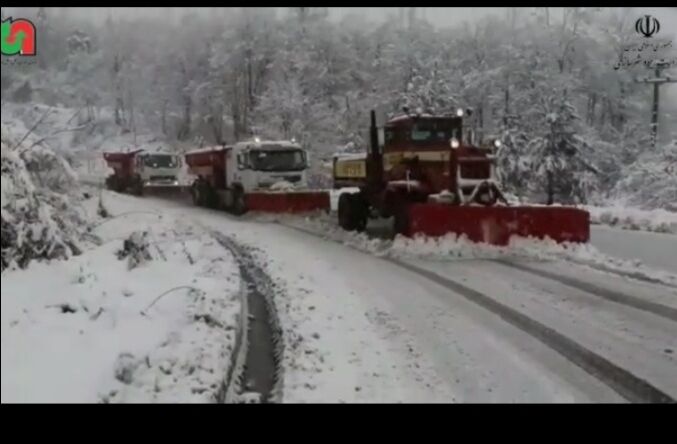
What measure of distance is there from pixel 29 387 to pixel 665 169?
41.6 ft

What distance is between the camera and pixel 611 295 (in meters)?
8.54

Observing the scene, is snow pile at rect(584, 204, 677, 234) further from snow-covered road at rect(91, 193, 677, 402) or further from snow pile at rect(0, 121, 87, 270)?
snow pile at rect(0, 121, 87, 270)

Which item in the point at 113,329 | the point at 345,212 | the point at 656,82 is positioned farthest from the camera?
the point at 345,212

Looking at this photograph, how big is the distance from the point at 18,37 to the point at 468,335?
4.59 meters

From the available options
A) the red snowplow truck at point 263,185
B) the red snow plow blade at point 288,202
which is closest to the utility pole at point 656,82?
the red snowplow truck at point 263,185


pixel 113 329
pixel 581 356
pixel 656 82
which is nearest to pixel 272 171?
pixel 656 82

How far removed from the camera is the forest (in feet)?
13.6

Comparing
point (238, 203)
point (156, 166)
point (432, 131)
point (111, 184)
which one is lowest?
point (238, 203)

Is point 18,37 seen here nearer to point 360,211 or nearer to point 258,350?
point 258,350

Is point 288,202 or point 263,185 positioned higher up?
point 263,185

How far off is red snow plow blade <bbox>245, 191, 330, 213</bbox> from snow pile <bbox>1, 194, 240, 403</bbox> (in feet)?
37.2

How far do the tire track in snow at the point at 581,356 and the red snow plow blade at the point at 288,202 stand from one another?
9.95 metres

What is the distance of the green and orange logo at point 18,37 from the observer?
330 centimetres

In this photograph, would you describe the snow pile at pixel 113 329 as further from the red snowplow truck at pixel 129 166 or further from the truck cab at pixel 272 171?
the truck cab at pixel 272 171
